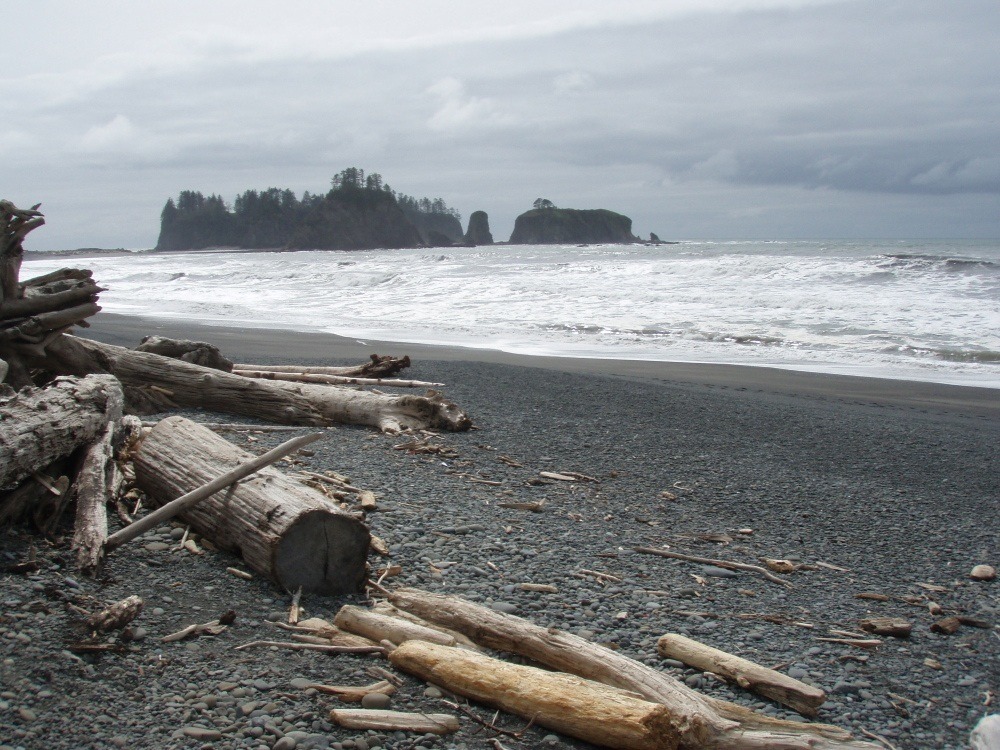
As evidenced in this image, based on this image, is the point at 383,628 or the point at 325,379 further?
the point at 325,379

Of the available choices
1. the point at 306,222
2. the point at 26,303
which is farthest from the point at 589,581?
the point at 306,222

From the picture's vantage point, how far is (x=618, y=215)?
11112cm

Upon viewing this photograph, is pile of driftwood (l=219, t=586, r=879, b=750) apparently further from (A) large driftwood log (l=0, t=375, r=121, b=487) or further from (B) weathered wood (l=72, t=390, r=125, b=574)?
(A) large driftwood log (l=0, t=375, r=121, b=487)

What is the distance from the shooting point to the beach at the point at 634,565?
2.76 m

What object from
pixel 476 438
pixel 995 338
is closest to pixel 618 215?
pixel 995 338

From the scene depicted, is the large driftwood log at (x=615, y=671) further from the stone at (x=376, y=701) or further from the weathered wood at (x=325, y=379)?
the weathered wood at (x=325, y=379)

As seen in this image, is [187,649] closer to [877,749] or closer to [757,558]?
[877,749]

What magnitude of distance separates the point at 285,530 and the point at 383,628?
645mm

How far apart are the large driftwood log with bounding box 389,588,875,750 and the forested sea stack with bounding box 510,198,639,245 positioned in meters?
104

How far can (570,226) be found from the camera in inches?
4171

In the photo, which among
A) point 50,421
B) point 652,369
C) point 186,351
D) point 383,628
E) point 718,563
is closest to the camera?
point 383,628

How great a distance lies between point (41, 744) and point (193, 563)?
135 centimetres

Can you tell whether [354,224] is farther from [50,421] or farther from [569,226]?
[50,421]

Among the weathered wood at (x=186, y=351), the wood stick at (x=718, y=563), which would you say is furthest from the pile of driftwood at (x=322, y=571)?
the weathered wood at (x=186, y=351)
